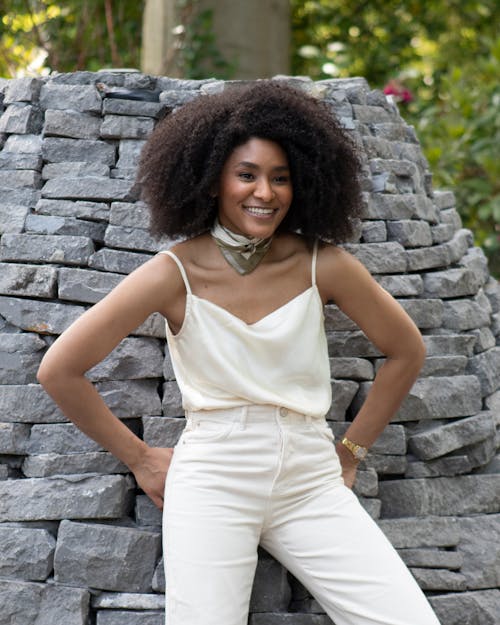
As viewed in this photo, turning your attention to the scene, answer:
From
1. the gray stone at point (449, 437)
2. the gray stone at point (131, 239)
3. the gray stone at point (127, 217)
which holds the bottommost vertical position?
the gray stone at point (449, 437)

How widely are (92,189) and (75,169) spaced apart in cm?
11

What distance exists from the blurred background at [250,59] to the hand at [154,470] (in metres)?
3.26

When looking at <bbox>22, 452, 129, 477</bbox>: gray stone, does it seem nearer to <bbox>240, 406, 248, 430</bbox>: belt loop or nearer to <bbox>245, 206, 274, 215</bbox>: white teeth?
<bbox>240, 406, 248, 430</bbox>: belt loop

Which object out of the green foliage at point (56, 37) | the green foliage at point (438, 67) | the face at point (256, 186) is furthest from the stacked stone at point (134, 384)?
the green foliage at point (56, 37)

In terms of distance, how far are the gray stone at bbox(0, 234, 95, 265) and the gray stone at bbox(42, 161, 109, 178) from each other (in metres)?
0.23

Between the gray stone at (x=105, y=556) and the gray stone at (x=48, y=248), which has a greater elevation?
the gray stone at (x=48, y=248)

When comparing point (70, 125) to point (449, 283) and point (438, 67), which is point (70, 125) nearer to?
point (449, 283)

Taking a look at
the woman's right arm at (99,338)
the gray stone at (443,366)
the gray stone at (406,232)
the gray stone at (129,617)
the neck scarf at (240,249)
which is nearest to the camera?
the woman's right arm at (99,338)

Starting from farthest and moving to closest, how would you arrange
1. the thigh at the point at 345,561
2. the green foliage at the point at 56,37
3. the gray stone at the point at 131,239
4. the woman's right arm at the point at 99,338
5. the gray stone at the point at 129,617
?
1. the green foliage at the point at 56,37
2. the gray stone at the point at 131,239
3. the gray stone at the point at 129,617
4. the woman's right arm at the point at 99,338
5. the thigh at the point at 345,561

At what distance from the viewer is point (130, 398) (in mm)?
2898

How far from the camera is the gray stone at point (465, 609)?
285 cm

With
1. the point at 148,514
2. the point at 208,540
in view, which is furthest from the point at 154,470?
the point at 208,540

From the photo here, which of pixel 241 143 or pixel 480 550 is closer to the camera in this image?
pixel 241 143

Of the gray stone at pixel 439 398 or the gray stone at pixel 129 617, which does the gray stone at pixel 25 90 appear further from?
the gray stone at pixel 129 617
